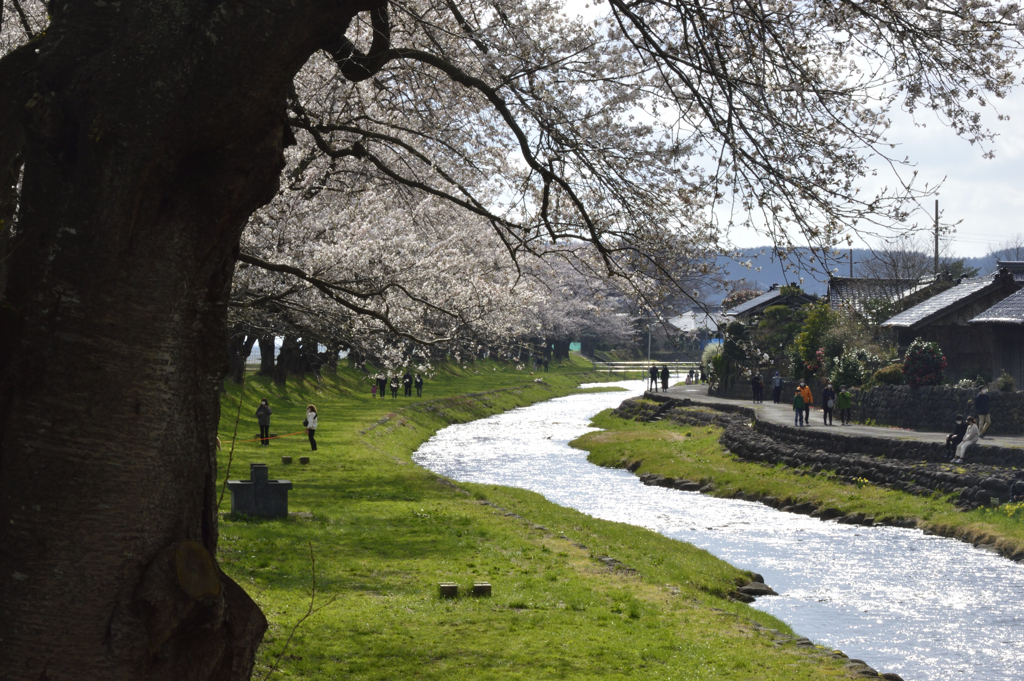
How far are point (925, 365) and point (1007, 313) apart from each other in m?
3.29

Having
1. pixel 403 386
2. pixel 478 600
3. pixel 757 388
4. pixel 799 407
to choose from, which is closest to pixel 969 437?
pixel 799 407

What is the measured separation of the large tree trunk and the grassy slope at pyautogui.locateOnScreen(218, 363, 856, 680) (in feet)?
13.1

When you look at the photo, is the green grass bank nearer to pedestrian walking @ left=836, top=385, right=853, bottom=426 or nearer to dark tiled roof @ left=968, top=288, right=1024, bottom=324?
pedestrian walking @ left=836, top=385, right=853, bottom=426

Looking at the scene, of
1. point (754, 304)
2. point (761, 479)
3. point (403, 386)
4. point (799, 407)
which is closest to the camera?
point (761, 479)

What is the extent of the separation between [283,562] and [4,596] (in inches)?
354

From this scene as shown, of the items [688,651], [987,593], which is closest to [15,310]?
[688,651]

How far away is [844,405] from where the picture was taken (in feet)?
116

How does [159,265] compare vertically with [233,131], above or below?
below

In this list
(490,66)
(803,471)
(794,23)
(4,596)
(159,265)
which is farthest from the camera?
(803,471)

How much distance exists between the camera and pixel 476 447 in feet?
123

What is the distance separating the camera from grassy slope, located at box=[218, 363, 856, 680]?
31.7 feet

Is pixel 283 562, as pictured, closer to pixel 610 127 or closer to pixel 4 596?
pixel 610 127

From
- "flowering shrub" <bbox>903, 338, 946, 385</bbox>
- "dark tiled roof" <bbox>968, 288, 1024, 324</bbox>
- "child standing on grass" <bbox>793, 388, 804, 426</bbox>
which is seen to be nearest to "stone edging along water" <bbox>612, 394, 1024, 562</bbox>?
"child standing on grass" <bbox>793, 388, 804, 426</bbox>

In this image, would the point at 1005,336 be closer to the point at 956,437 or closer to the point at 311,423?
the point at 956,437
